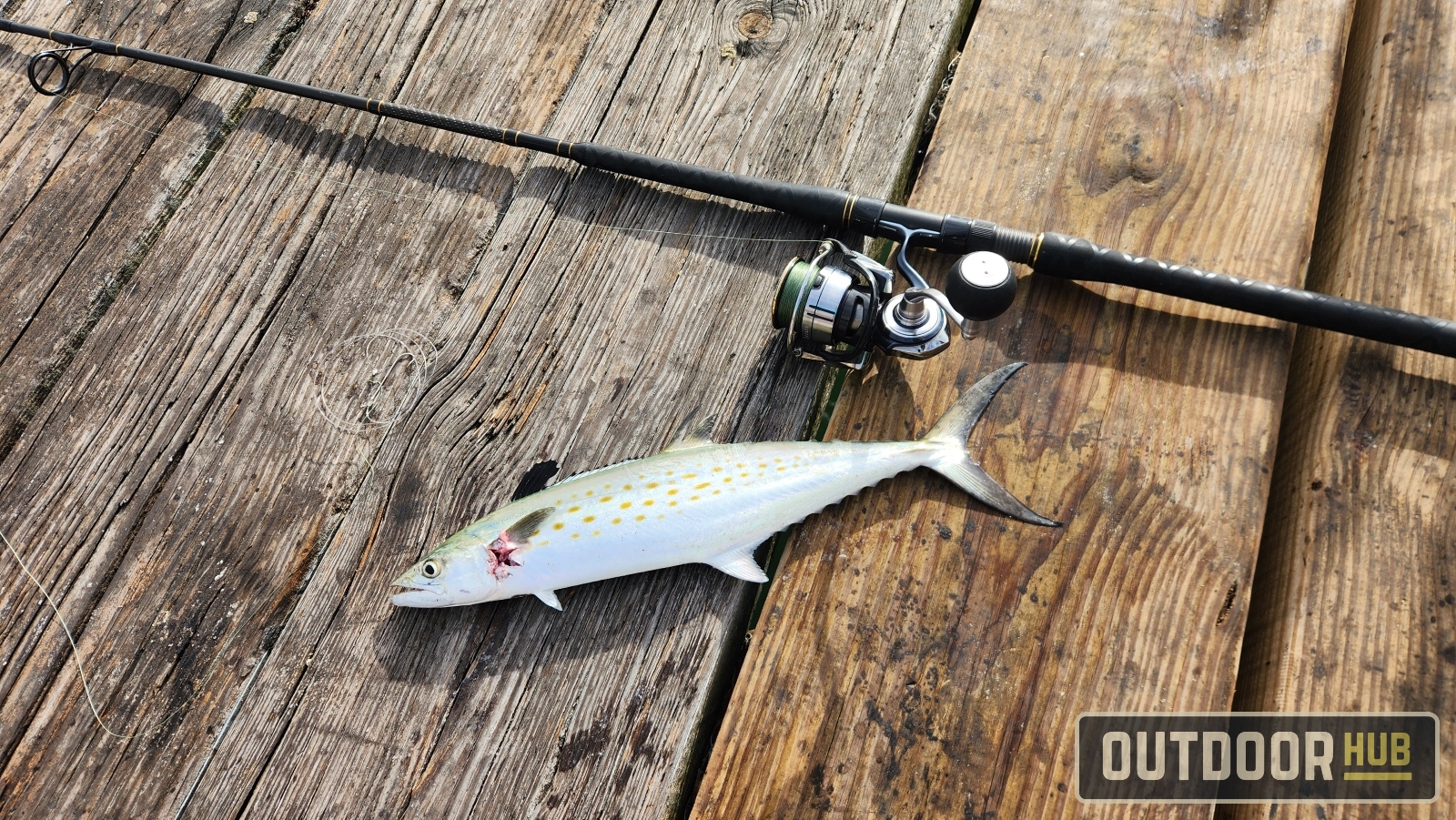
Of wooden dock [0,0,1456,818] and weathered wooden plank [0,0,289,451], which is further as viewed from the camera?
weathered wooden plank [0,0,289,451]

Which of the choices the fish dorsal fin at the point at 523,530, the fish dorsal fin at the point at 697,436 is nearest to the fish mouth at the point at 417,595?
the fish dorsal fin at the point at 523,530

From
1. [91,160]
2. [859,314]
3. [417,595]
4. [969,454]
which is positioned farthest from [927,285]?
[91,160]

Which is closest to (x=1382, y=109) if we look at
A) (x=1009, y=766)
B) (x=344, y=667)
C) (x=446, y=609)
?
(x=1009, y=766)

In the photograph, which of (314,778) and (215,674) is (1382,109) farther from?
(215,674)

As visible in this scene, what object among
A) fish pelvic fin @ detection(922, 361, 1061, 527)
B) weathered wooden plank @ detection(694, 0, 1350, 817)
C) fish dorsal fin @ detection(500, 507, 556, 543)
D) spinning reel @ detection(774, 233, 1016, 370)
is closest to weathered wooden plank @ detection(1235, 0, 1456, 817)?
weathered wooden plank @ detection(694, 0, 1350, 817)

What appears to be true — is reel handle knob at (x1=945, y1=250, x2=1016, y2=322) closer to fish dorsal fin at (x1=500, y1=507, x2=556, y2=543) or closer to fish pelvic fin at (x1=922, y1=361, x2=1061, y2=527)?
fish pelvic fin at (x1=922, y1=361, x2=1061, y2=527)

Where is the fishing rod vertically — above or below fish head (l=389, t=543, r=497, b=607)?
above
